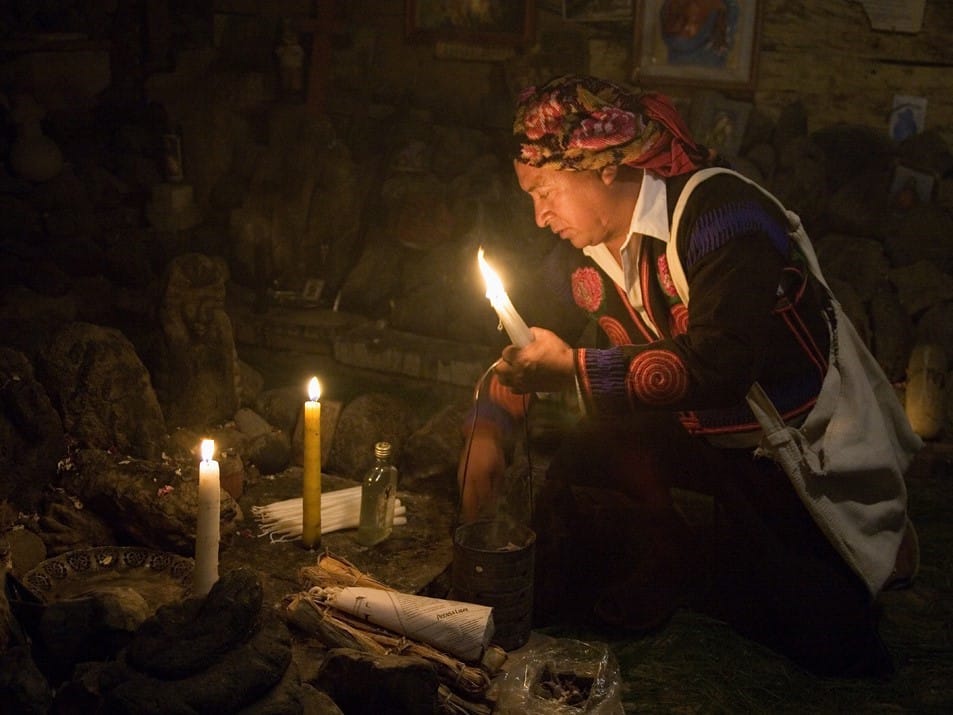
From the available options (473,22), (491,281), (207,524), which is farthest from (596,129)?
(473,22)

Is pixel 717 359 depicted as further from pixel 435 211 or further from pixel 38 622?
pixel 435 211

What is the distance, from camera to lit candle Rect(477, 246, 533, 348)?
3180 millimetres

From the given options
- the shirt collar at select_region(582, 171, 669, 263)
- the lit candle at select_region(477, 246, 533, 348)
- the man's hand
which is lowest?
the man's hand

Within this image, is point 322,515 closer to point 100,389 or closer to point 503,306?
point 100,389

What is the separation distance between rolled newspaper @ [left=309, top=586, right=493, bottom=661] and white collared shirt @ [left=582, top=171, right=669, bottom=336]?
1246 millimetres

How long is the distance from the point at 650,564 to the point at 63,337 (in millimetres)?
2532

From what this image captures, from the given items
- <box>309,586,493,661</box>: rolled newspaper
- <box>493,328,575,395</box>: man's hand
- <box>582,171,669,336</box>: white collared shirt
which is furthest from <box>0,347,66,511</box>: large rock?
<box>582,171,669,336</box>: white collared shirt

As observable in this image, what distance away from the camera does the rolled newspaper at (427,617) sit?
3.07 m

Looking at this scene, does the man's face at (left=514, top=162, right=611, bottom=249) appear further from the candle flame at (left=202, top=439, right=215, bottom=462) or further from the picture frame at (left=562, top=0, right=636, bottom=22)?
the picture frame at (left=562, top=0, right=636, bottom=22)

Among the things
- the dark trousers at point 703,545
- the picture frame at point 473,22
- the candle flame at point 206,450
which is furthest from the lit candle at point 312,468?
the picture frame at point 473,22

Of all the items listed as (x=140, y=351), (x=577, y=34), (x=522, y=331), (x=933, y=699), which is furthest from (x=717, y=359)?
(x=577, y=34)

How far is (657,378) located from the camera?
320cm

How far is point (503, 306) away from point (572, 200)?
472 mm

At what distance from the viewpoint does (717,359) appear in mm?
3137
